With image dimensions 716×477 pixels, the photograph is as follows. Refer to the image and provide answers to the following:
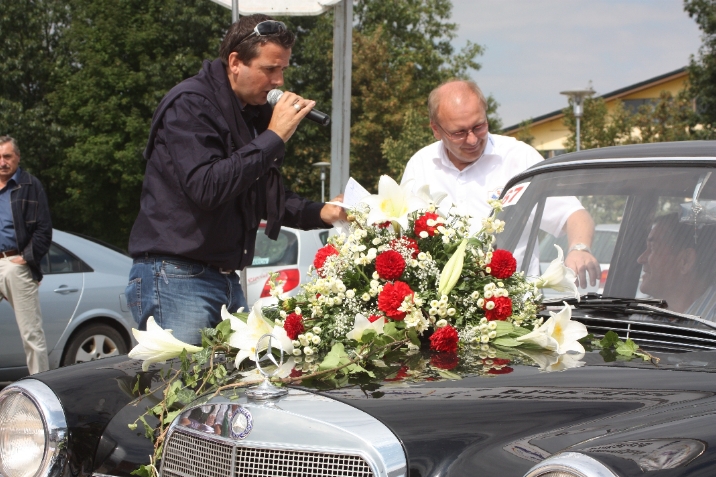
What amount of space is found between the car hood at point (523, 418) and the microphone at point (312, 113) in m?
1.73

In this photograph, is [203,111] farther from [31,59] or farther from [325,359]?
[31,59]

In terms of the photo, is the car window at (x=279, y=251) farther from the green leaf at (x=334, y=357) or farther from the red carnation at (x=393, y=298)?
the green leaf at (x=334, y=357)

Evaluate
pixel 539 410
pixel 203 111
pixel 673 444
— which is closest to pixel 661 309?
pixel 539 410

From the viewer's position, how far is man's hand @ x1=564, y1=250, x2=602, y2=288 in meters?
3.01

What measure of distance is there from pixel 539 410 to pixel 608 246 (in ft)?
3.61

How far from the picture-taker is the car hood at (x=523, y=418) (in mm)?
1896

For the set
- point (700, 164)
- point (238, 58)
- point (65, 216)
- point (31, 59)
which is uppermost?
point (31, 59)

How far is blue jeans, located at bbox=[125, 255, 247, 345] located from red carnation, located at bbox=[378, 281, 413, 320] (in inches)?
54.3

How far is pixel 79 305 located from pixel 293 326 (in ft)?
22.3

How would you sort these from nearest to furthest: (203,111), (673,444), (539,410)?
(673,444)
(539,410)
(203,111)

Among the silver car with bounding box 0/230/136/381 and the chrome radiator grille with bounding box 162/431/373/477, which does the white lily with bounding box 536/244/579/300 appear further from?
the silver car with bounding box 0/230/136/381

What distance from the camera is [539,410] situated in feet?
7.04

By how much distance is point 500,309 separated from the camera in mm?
2684

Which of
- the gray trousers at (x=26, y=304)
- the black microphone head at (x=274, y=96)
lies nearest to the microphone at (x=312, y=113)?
the black microphone head at (x=274, y=96)
